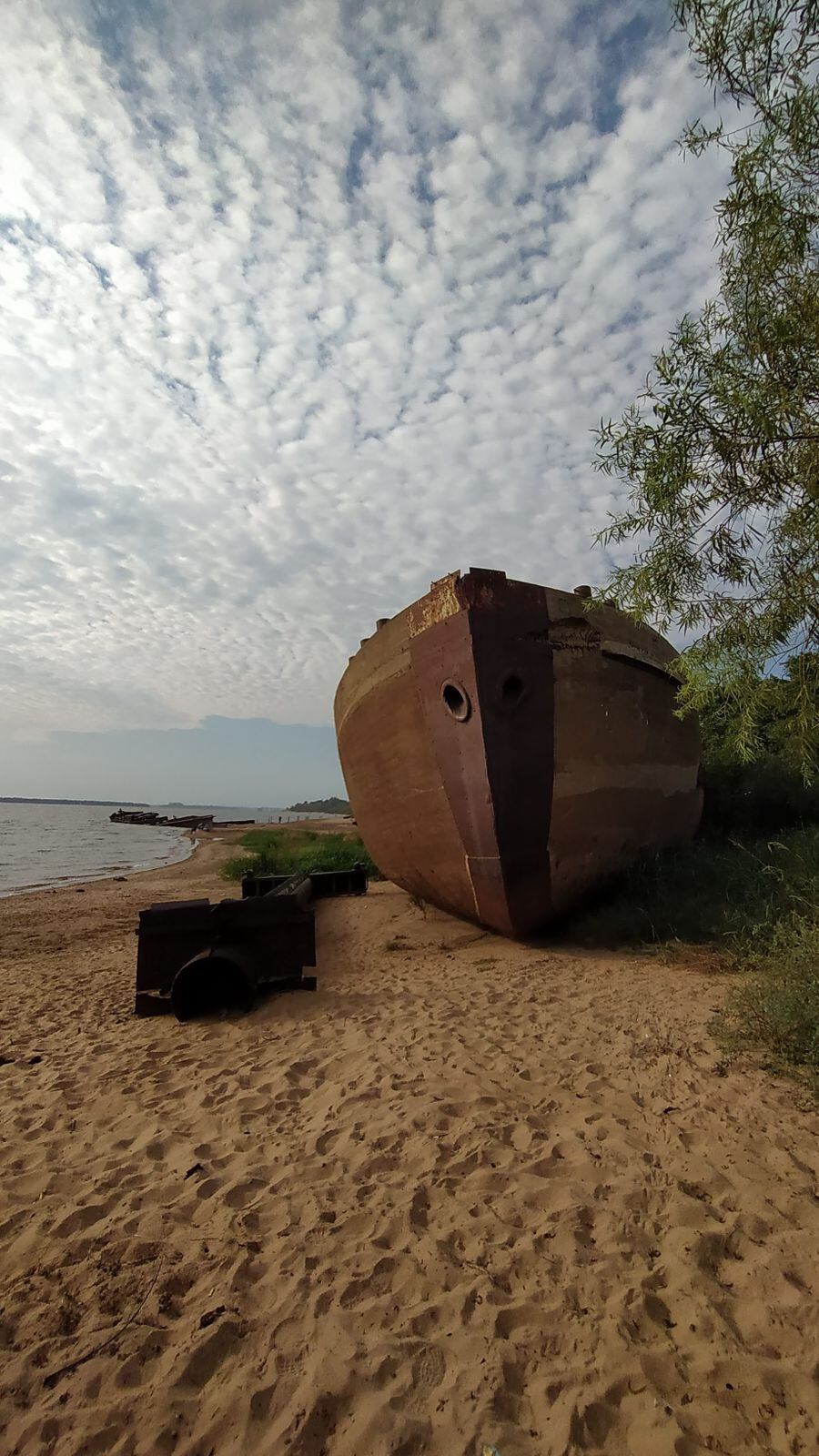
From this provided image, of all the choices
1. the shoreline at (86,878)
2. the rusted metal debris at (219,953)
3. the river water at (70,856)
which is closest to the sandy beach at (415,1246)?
the rusted metal debris at (219,953)

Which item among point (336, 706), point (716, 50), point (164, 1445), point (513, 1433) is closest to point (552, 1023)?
point (513, 1433)

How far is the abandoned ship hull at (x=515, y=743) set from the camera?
6.08 meters

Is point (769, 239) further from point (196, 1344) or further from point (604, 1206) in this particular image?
point (196, 1344)

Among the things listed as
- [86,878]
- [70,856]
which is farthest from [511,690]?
[70,856]

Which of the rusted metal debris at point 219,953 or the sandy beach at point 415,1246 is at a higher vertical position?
the rusted metal debris at point 219,953

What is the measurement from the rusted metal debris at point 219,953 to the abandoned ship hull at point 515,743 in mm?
1989

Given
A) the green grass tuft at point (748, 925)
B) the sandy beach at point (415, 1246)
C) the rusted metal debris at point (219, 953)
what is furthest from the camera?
the rusted metal debris at point (219, 953)

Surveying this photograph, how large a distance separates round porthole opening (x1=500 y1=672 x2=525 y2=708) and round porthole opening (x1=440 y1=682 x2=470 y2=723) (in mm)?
352

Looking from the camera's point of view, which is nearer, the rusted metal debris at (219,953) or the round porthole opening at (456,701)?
the rusted metal debris at (219,953)

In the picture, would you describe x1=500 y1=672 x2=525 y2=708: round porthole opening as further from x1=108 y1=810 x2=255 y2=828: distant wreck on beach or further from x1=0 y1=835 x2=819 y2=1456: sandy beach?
x1=108 y1=810 x2=255 y2=828: distant wreck on beach

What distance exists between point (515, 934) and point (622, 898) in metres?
1.30

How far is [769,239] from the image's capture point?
322 centimetres

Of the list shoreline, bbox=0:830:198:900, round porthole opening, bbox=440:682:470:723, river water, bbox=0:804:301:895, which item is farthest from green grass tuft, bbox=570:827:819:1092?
river water, bbox=0:804:301:895

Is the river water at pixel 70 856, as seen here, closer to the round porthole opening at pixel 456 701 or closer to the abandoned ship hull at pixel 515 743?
the abandoned ship hull at pixel 515 743
